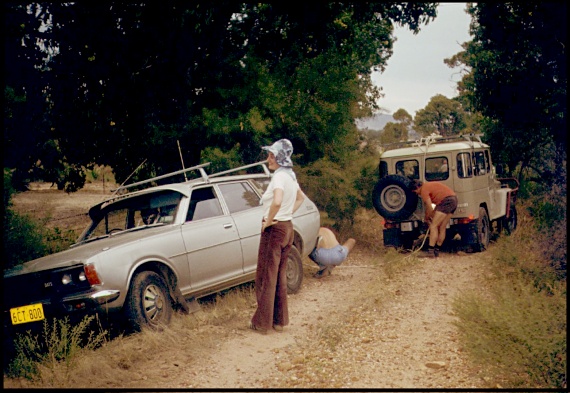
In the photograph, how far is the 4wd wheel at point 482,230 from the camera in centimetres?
1142

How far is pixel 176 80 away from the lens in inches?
399

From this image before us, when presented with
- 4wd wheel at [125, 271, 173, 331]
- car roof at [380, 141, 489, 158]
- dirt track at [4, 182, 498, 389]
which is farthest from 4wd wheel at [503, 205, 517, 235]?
4wd wheel at [125, 271, 173, 331]

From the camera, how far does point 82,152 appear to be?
29.0 ft

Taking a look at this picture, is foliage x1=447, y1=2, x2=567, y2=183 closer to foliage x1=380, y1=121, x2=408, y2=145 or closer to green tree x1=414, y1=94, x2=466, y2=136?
green tree x1=414, y1=94, x2=466, y2=136

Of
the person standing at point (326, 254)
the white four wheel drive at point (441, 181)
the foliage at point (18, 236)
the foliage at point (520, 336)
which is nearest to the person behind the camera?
the foliage at point (520, 336)

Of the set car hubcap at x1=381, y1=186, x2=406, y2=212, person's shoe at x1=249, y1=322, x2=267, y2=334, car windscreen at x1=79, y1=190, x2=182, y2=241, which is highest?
car windscreen at x1=79, y1=190, x2=182, y2=241

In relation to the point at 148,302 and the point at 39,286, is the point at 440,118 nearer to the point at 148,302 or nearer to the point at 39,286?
the point at 148,302

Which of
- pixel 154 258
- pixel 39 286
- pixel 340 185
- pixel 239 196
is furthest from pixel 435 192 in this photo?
pixel 39 286

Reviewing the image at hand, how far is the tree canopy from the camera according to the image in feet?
24.5

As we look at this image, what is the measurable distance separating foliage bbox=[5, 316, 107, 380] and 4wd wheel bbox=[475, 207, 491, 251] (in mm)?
7971

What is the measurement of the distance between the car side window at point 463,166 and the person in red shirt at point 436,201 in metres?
0.55

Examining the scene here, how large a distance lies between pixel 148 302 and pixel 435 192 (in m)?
6.48

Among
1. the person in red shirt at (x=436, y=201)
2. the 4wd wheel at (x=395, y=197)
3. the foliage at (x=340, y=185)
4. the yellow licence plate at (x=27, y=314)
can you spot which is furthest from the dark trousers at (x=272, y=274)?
the foliage at (x=340, y=185)

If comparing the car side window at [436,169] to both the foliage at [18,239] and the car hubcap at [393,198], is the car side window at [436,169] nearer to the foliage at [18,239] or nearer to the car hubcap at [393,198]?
the car hubcap at [393,198]
